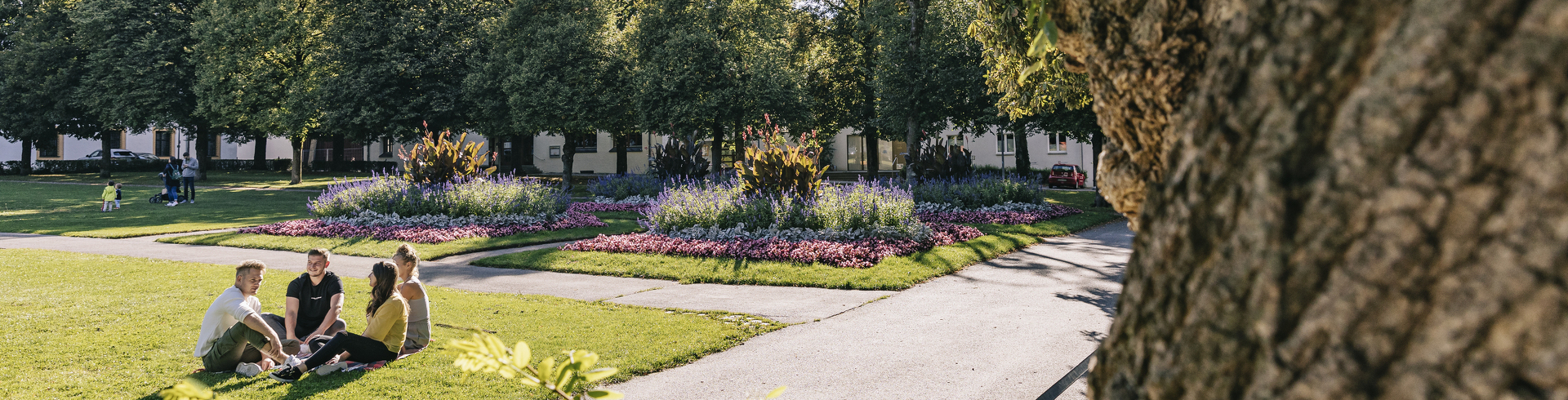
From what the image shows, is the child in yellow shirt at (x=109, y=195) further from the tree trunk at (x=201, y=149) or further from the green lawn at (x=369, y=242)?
the tree trunk at (x=201, y=149)

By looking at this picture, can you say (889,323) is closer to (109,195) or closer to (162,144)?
(109,195)

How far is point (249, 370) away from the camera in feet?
20.6

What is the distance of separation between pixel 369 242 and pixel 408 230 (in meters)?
1.09

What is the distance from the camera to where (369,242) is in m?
15.8

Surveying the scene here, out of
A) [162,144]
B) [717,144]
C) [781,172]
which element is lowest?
[781,172]

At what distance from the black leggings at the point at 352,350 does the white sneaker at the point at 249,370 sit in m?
0.35

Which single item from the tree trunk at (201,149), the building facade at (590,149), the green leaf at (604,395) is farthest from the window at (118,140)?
the green leaf at (604,395)

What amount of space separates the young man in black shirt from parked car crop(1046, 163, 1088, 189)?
111 ft

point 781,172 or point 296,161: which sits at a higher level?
point 296,161

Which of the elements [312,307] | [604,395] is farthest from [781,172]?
[604,395]

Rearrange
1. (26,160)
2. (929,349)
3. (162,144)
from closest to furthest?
1. (929,349)
2. (26,160)
3. (162,144)

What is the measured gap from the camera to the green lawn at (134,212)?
19219mm

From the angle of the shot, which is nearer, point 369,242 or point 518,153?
point 369,242

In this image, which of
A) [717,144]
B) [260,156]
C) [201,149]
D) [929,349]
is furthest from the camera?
[260,156]
